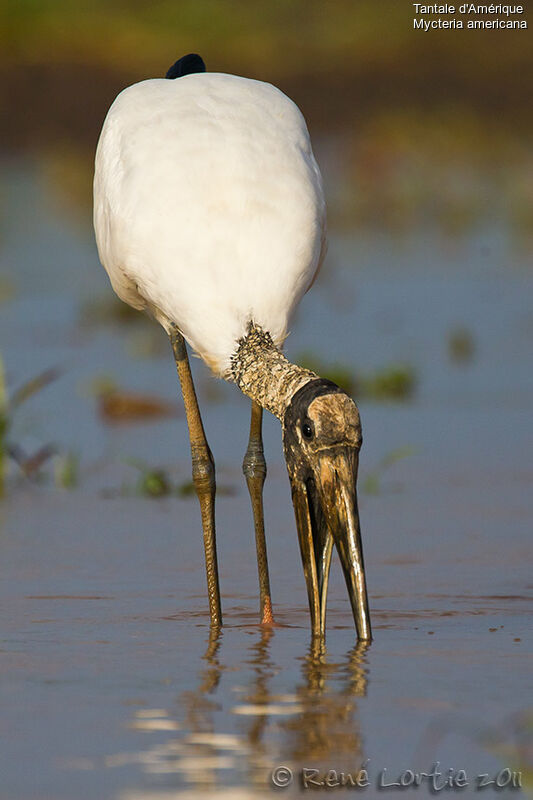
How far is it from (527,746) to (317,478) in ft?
5.24

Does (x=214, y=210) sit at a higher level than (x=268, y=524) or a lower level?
higher

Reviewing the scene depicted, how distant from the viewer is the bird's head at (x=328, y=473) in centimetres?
589

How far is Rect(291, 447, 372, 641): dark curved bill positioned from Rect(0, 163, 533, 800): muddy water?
11cm

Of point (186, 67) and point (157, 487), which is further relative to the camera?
point (157, 487)

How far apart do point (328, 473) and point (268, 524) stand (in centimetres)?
192

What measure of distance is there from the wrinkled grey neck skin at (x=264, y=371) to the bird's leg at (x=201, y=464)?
448mm

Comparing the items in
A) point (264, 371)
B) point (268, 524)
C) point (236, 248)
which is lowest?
point (268, 524)

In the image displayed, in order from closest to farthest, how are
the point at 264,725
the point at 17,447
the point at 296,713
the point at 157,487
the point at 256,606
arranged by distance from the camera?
the point at 264,725
the point at 296,713
the point at 256,606
the point at 157,487
the point at 17,447

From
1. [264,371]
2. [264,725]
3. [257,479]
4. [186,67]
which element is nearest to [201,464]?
[257,479]

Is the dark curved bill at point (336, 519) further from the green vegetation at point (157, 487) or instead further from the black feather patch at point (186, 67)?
the black feather patch at point (186, 67)

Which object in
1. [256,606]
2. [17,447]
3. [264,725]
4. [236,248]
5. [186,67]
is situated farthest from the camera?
[17,447]

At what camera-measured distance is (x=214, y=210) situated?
21.5ft

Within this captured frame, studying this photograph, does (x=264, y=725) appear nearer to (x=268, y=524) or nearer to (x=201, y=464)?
(x=201, y=464)

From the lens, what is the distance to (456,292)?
1523cm
